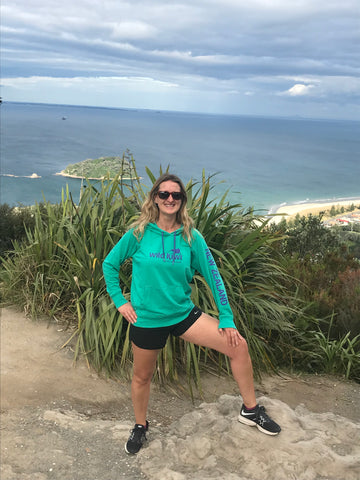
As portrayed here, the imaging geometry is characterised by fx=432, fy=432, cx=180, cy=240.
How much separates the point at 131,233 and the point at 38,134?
15129 centimetres

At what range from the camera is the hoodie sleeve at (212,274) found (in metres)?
2.67

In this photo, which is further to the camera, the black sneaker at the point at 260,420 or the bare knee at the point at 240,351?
the black sneaker at the point at 260,420

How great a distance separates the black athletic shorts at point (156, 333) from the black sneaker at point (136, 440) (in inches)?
30.8

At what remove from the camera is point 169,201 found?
2.62 m

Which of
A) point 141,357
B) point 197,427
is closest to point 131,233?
point 141,357

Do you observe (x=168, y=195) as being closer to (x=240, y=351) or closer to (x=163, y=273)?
(x=163, y=273)

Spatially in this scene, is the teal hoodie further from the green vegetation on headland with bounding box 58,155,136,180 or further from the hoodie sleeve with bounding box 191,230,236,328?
the green vegetation on headland with bounding box 58,155,136,180

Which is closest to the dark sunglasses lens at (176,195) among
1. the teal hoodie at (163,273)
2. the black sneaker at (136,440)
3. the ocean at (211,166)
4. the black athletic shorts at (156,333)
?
the teal hoodie at (163,273)

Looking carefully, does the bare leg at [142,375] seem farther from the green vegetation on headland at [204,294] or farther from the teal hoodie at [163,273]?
the green vegetation on headland at [204,294]

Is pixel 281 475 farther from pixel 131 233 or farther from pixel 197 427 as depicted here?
pixel 131 233

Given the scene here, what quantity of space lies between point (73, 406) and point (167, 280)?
202 centimetres

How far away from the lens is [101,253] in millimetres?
4875

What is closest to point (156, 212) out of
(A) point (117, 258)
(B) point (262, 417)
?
Answer: (A) point (117, 258)

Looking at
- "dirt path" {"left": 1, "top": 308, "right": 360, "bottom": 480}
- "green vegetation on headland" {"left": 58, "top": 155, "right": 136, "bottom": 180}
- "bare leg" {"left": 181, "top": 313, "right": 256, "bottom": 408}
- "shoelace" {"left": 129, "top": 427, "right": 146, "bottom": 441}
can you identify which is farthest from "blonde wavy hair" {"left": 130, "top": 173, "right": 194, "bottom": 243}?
"green vegetation on headland" {"left": 58, "top": 155, "right": 136, "bottom": 180}
